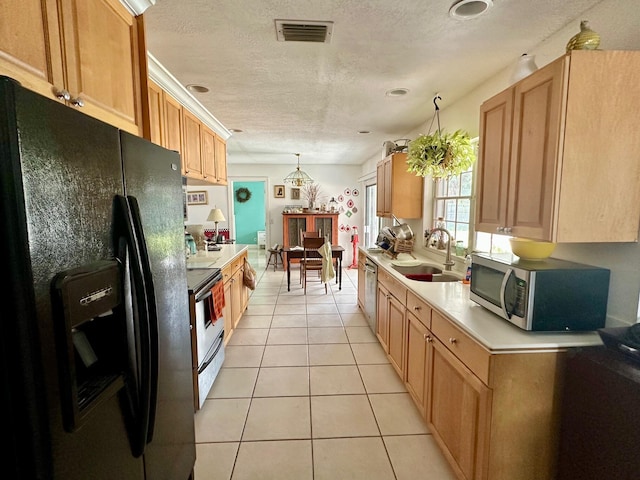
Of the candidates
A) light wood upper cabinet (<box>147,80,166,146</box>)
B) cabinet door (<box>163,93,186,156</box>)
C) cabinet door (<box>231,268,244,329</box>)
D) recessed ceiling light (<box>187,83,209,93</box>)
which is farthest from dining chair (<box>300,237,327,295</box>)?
light wood upper cabinet (<box>147,80,166,146</box>)

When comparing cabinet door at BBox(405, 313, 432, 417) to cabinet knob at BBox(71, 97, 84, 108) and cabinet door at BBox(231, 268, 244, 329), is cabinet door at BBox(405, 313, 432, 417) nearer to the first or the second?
cabinet door at BBox(231, 268, 244, 329)

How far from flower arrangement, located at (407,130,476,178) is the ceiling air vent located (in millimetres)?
1063

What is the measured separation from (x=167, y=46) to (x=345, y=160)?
4.91 metres

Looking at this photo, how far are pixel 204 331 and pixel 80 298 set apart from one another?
5.26 ft

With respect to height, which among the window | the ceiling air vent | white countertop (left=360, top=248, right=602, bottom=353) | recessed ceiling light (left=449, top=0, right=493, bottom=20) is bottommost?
white countertop (left=360, top=248, right=602, bottom=353)

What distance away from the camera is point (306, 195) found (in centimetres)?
707

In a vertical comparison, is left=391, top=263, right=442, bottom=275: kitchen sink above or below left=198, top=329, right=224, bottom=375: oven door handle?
above

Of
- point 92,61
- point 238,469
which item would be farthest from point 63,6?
point 238,469

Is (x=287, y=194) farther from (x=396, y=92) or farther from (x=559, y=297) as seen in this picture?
(x=559, y=297)

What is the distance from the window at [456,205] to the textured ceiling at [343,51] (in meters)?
0.75

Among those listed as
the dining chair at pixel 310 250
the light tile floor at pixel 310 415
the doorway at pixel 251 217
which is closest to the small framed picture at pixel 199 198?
the doorway at pixel 251 217

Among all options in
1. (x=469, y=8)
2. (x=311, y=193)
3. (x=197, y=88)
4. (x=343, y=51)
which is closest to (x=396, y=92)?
(x=343, y=51)

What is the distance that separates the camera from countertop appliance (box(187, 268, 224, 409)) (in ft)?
6.64

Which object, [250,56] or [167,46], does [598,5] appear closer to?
[250,56]
